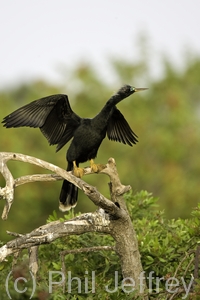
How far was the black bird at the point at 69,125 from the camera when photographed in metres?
7.49

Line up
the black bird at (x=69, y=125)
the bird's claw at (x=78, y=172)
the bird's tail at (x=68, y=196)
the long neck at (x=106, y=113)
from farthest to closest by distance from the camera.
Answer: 1. the bird's tail at (x=68, y=196)
2. the long neck at (x=106, y=113)
3. the black bird at (x=69, y=125)
4. the bird's claw at (x=78, y=172)

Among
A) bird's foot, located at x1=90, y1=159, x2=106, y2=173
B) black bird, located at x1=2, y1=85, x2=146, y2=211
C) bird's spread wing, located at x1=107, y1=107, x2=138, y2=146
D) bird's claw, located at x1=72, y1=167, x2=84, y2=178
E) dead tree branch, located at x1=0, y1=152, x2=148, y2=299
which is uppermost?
bird's spread wing, located at x1=107, y1=107, x2=138, y2=146

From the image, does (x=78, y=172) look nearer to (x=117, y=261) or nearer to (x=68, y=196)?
(x=68, y=196)

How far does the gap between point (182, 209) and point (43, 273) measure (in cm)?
1483

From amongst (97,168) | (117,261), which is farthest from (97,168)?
(117,261)

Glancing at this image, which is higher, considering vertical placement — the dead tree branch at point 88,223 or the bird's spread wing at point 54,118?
the bird's spread wing at point 54,118

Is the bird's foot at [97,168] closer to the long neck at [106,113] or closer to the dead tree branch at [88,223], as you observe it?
the dead tree branch at [88,223]

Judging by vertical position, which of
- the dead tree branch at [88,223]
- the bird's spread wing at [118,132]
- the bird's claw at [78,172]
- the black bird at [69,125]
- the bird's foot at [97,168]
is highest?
the bird's spread wing at [118,132]

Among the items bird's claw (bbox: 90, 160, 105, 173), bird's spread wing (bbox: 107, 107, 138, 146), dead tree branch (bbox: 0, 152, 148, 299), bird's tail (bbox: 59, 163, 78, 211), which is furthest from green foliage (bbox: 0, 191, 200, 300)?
bird's spread wing (bbox: 107, 107, 138, 146)

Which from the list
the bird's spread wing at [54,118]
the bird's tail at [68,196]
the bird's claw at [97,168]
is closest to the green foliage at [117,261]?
the bird's tail at [68,196]

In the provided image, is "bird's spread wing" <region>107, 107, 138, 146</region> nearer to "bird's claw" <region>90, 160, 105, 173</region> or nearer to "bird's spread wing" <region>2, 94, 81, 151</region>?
"bird's spread wing" <region>2, 94, 81, 151</region>

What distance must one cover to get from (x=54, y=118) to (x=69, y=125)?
0.20 m

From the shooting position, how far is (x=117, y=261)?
6918 mm

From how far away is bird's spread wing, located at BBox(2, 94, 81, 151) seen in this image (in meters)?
7.53
